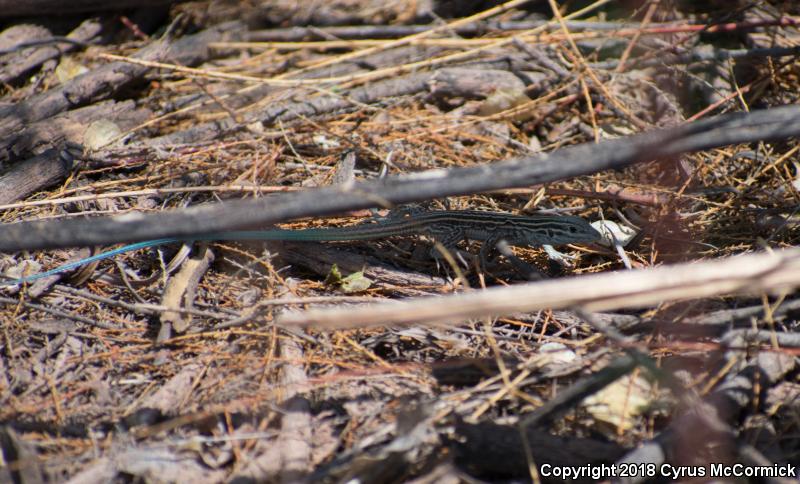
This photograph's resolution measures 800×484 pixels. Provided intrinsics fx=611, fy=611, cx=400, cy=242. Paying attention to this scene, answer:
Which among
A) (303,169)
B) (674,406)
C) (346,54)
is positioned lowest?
(674,406)

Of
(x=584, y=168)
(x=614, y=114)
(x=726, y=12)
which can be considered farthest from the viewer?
(x=726, y=12)

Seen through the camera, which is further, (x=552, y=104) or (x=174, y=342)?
(x=552, y=104)

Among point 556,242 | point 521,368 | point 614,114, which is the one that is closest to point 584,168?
point 521,368

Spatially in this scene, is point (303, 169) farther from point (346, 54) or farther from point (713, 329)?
point (713, 329)

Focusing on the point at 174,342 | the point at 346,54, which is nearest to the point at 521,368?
the point at 174,342

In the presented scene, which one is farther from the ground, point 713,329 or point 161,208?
point 161,208

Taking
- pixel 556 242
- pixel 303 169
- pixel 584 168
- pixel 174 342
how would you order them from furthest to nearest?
1. pixel 303 169
2. pixel 556 242
3. pixel 174 342
4. pixel 584 168

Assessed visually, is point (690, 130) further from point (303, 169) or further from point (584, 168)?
point (303, 169)
